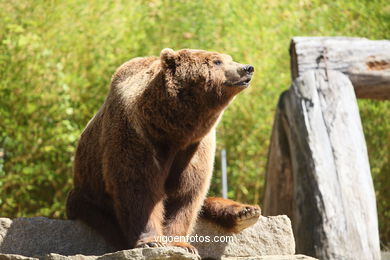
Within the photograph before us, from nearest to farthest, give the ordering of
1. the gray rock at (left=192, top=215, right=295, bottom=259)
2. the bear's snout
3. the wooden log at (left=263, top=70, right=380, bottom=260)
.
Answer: the bear's snout < the gray rock at (left=192, top=215, right=295, bottom=259) < the wooden log at (left=263, top=70, right=380, bottom=260)

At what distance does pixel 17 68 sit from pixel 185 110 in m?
3.58

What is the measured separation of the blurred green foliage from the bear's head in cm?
302

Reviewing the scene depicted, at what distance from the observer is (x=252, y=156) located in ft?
28.2

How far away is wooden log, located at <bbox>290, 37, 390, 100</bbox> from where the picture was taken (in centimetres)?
675

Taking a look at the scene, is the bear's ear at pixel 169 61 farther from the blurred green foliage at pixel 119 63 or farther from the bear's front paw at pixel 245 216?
the blurred green foliage at pixel 119 63

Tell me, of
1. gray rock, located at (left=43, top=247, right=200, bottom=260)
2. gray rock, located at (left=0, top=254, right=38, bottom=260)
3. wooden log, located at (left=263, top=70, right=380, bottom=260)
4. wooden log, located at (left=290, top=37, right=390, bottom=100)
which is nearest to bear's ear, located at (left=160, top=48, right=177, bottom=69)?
gray rock, located at (left=43, top=247, right=200, bottom=260)

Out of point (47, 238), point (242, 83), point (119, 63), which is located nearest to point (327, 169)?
point (242, 83)

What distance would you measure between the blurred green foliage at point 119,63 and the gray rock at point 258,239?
9.50ft

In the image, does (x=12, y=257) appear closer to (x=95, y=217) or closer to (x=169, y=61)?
(x=95, y=217)

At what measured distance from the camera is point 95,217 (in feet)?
15.0

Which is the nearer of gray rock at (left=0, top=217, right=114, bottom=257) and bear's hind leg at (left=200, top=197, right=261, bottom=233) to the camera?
gray rock at (left=0, top=217, right=114, bottom=257)

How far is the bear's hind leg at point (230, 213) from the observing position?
4562 millimetres

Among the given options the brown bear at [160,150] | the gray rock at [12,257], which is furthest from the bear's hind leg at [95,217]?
the gray rock at [12,257]

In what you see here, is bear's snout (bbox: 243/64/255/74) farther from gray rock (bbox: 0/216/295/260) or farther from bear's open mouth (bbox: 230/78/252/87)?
gray rock (bbox: 0/216/295/260)
